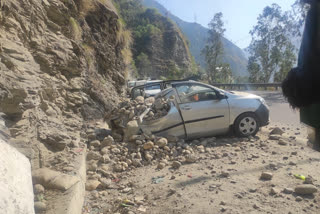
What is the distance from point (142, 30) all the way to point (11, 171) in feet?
181

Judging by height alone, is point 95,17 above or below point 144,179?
above

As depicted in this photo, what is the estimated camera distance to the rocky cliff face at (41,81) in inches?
115

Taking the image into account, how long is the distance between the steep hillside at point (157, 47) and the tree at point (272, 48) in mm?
14945

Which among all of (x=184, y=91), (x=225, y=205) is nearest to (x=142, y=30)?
(x=184, y=91)

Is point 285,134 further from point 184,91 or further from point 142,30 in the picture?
point 142,30

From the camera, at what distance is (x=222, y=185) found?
3637 millimetres

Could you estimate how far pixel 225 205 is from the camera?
10.1 feet

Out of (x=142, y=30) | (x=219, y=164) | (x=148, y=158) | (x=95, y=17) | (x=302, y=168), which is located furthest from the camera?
(x=142, y=30)

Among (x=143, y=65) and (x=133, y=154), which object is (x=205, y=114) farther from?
(x=143, y=65)

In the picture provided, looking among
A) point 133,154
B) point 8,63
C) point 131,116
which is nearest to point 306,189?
point 133,154

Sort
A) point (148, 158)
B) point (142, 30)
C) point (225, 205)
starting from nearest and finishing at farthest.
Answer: point (225, 205) → point (148, 158) → point (142, 30)

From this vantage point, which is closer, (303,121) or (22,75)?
(303,121)

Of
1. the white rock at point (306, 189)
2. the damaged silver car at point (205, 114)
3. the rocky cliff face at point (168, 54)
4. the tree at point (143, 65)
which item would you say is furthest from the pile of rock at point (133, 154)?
the rocky cliff face at point (168, 54)

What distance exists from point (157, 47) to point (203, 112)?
47792 mm
